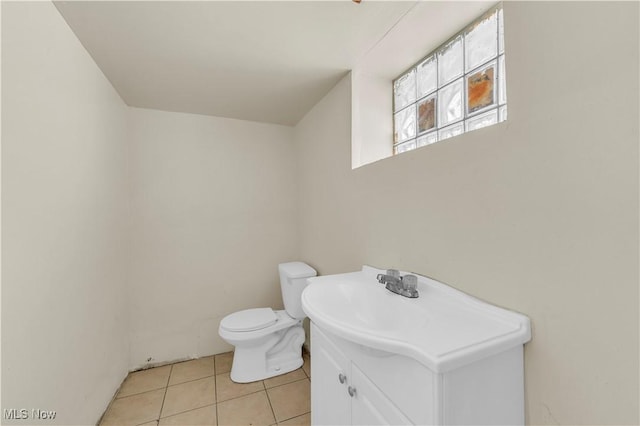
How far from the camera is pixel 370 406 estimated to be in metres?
0.83

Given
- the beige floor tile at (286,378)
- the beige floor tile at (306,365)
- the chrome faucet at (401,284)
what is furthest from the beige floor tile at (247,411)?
the chrome faucet at (401,284)

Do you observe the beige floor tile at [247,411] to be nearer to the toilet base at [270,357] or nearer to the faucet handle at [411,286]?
the toilet base at [270,357]

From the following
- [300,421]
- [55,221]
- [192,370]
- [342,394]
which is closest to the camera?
[342,394]

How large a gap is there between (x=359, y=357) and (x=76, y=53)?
75.7 inches

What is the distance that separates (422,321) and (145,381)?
215 cm

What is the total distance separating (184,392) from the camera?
5.78 feet

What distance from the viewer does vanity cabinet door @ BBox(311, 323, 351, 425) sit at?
0.97 m

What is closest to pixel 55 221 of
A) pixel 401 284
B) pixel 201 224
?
pixel 201 224

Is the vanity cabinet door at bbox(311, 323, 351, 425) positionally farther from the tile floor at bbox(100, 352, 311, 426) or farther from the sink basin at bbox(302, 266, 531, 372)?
the tile floor at bbox(100, 352, 311, 426)

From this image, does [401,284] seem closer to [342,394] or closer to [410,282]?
[410,282]

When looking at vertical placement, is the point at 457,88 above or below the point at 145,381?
above

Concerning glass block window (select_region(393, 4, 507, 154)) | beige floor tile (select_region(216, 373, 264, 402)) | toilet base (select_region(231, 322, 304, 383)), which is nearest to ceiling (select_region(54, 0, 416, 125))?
glass block window (select_region(393, 4, 507, 154))

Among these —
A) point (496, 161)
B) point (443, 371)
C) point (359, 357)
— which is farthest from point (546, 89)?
point (359, 357)

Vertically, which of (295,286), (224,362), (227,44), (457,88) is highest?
(227,44)
